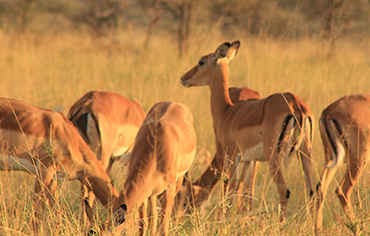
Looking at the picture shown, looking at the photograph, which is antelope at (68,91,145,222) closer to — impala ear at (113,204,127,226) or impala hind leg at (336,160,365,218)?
impala ear at (113,204,127,226)

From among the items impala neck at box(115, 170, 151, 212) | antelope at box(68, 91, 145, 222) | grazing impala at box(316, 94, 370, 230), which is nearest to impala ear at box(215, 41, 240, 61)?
antelope at box(68, 91, 145, 222)

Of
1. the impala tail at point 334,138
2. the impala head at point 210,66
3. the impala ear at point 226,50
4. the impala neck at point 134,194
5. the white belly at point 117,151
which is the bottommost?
the white belly at point 117,151

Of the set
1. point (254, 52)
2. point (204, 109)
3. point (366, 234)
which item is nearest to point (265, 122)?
point (366, 234)

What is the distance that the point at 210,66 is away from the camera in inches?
181

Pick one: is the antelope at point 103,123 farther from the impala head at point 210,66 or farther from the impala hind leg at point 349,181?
the impala hind leg at point 349,181

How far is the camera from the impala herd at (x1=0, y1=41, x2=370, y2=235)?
2758 mm

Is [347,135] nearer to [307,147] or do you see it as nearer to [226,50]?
[307,147]

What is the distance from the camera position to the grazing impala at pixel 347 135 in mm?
3426

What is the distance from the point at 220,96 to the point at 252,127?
836mm

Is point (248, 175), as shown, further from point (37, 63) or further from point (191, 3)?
point (191, 3)

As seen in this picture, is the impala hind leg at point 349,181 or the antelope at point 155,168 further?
the impala hind leg at point 349,181

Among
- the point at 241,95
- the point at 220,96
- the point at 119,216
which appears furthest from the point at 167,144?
the point at 241,95

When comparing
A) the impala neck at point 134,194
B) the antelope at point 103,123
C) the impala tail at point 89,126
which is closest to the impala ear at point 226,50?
the antelope at point 103,123

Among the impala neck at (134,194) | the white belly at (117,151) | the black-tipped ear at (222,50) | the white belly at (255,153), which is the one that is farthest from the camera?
the black-tipped ear at (222,50)
